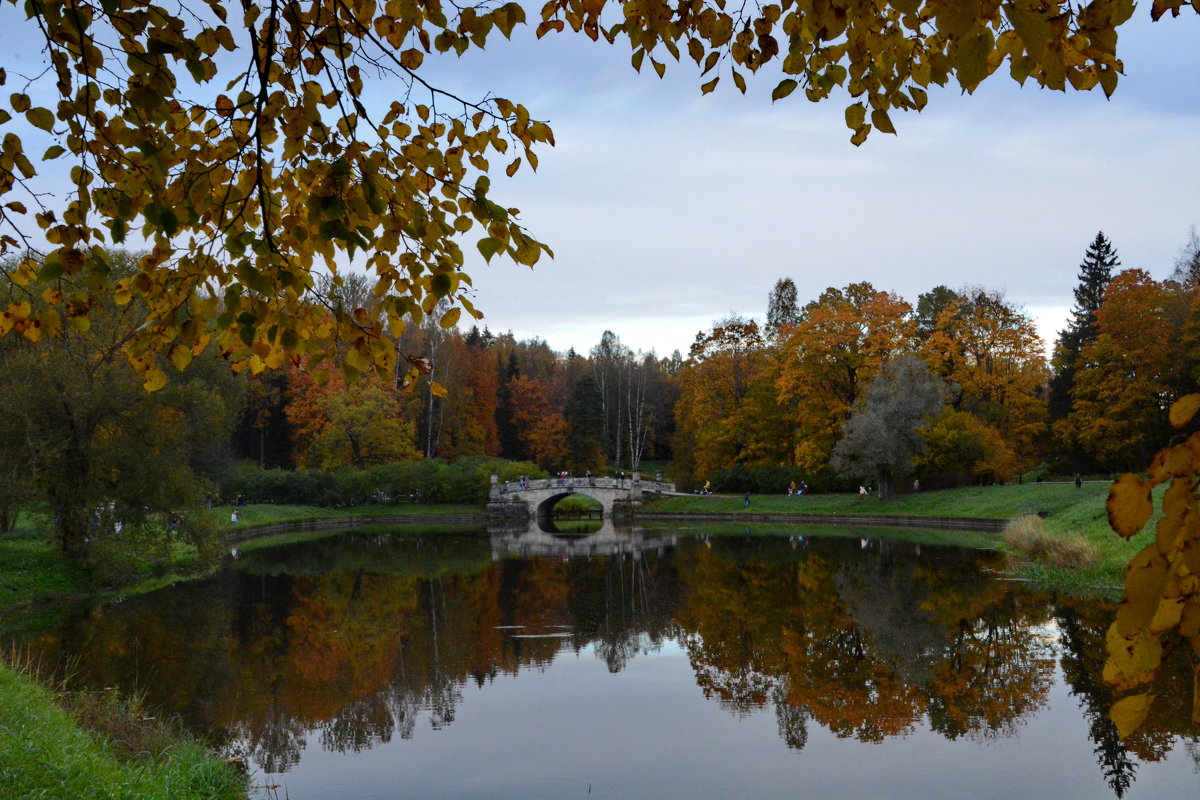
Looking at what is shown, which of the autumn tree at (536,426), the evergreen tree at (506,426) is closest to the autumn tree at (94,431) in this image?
the autumn tree at (536,426)

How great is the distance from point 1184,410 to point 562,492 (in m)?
46.3

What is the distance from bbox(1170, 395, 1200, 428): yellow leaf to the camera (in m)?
1.63

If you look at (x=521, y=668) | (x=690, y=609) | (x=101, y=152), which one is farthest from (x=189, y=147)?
(x=690, y=609)

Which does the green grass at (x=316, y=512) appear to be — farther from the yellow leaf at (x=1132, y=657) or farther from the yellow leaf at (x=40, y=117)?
the yellow leaf at (x=1132, y=657)

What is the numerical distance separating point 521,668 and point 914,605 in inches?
309

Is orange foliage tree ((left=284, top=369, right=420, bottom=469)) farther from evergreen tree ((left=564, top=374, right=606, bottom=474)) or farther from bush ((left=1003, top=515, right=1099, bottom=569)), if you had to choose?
bush ((left=1003, top=515, right=1099, bottom=569))

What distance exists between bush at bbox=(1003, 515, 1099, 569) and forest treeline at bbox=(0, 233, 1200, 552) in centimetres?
1077

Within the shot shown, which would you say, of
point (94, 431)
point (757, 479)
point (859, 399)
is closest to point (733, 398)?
point (757, 479)

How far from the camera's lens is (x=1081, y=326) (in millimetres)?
45156

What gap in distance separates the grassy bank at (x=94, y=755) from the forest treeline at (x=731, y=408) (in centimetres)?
1098

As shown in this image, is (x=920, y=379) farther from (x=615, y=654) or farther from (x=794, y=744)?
(x=794, y=744)

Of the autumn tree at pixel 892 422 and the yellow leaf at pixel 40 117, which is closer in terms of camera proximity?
the yellow leaf at pixel 40 117

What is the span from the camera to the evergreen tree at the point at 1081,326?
41.0 m

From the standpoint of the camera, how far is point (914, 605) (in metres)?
17.0
